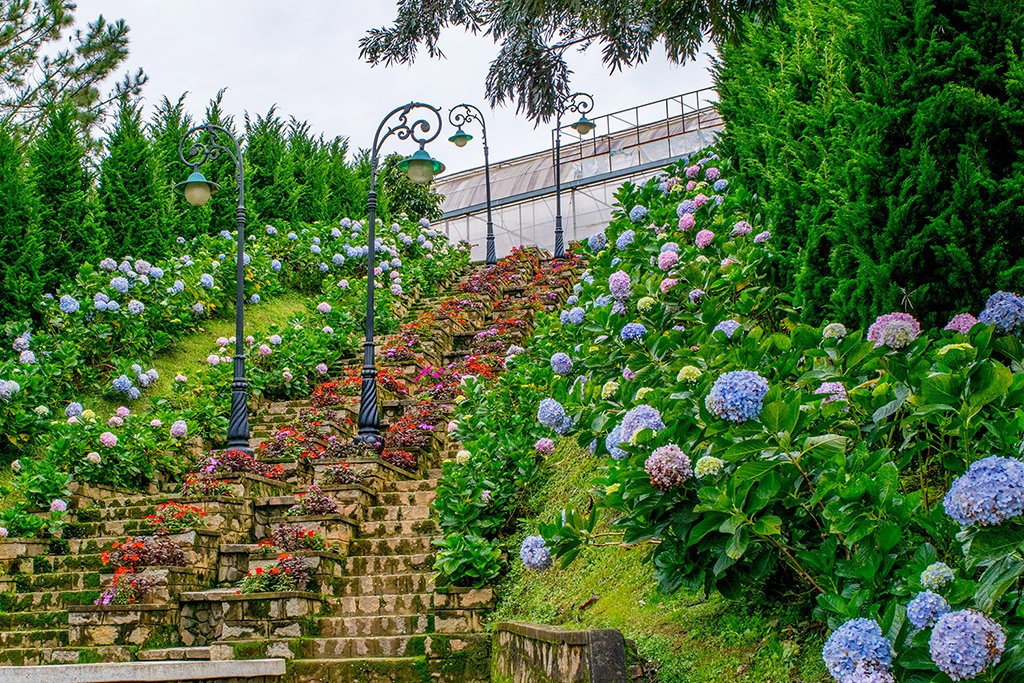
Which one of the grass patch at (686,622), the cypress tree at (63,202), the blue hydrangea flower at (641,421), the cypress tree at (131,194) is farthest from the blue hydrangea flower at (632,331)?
the cypress tree at (131,194)

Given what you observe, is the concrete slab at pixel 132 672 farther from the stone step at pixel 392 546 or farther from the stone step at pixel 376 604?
the stone step at pixel 392 546

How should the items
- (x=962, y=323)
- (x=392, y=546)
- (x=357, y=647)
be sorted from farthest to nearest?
(x=392, y=546), (x=357, y=647), (x=962, y=323)

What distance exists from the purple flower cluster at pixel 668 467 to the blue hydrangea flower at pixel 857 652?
740mm

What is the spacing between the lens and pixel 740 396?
270cm

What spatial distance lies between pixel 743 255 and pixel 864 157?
190 cm

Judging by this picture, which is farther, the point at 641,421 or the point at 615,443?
the point at 615,443

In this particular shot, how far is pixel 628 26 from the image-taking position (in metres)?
5.94

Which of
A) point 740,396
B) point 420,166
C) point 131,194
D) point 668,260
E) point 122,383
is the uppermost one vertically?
point 131,194

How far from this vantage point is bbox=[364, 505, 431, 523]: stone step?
8.06 metres

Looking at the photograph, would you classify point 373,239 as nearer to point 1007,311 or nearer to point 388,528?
point 388,528

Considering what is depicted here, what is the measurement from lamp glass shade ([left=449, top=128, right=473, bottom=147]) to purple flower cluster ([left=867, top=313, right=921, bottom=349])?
11.9 meters

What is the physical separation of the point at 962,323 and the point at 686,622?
A: 154 centimetres

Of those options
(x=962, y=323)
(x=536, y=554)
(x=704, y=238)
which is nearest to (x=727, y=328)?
(x=962, y=323)

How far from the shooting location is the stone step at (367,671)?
611 centimetres
